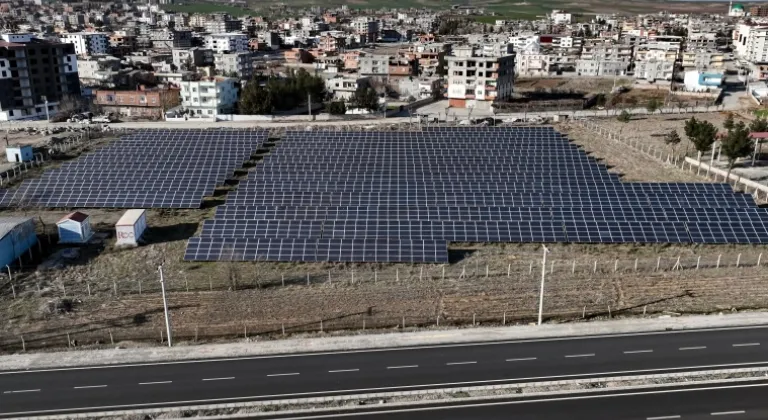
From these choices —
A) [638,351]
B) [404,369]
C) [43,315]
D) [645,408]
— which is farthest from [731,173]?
[43,315]

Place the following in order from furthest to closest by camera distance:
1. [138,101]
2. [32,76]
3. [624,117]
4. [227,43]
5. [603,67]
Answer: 1. [227,43]
2. [603,67]
3. [138,101]
4. [32,76]
5. [624,117]

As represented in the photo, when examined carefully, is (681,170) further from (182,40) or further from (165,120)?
(182,40)

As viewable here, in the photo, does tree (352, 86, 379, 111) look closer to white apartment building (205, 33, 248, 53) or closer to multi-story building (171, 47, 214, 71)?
multi-story building (171, 47, 214, 71)

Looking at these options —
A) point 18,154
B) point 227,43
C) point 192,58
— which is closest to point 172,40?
→ point 227,43

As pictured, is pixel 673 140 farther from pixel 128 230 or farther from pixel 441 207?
pixel 128 230

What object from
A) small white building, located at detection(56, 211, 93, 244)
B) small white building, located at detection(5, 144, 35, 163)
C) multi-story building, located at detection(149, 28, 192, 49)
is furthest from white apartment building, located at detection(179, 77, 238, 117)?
multi-story building, located at detection(149, 28, 192, 49)

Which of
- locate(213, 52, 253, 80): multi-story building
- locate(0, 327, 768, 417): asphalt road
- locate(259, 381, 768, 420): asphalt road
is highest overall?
locate(213, 52, 253, 80): multi-story building
